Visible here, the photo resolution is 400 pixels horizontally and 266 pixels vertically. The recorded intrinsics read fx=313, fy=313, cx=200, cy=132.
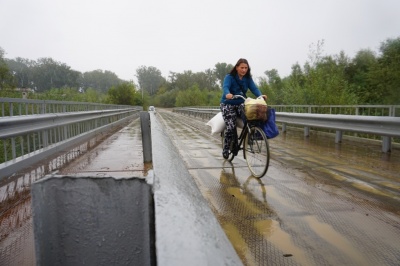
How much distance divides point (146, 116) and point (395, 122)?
4550 millimetres

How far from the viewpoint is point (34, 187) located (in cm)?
107

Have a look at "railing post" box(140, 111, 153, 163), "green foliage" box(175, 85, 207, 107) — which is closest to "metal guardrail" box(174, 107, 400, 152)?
"railing post" box(140, 111, 153, 163)

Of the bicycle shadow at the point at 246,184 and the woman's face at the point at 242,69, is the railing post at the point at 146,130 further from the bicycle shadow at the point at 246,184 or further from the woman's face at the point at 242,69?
the woman's face at the point at 242,69

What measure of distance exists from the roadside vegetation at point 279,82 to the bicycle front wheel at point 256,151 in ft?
40.8

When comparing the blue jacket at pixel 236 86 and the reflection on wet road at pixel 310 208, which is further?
the blue jacket at pixel 236 86

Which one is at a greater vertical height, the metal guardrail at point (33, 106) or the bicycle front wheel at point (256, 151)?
the metal guardrail at point (33, 106)

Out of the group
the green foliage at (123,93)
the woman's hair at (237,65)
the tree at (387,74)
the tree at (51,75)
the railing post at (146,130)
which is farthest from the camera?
the tree at (51,75)

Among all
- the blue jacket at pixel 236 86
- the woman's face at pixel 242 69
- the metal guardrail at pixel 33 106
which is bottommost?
the metal guardrail at pixel 33 106

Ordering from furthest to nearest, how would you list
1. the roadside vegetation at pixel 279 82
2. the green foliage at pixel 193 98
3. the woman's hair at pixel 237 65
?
the green foliage at pixel 193 98
the roadside vegetation at pixel 279 82
the woman's hair at pixel 237 65

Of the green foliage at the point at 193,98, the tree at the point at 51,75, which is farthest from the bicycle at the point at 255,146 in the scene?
the tree at the point at 51,75

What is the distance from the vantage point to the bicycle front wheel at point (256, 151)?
514 cm

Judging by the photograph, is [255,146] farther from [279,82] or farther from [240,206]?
[279,82]

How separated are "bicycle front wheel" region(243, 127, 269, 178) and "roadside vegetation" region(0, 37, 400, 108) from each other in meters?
12.4

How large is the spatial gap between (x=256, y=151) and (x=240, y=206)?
77.8 inches
